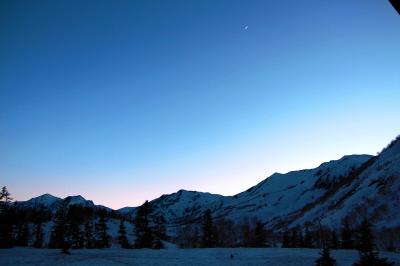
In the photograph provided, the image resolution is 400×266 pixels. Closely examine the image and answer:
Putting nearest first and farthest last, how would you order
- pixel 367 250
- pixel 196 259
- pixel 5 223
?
pixel 367 250, pixel 196 259, pixel 5 223

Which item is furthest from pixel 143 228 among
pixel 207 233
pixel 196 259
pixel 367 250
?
pixel 367 250

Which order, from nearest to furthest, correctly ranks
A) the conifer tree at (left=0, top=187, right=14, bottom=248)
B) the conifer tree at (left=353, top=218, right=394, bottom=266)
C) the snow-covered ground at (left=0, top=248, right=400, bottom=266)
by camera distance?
the conifer tree at (left=353, top=218, right=394, bottom=266) < the snow-covered ground at (left=0, top=248, right=400, bottom=266) < the conifer tree at (left=0, top=187, right=14, bottom=248)

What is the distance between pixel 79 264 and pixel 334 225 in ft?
471

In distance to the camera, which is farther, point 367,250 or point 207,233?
point 207,233

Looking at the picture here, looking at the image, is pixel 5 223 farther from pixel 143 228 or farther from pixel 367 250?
pixel 367 250

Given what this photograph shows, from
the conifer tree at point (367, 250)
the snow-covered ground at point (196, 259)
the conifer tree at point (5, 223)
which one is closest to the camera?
the conifer tree at point (367, 250)

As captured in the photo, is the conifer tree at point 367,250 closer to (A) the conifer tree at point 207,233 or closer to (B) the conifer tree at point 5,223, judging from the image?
(A) the conifer tree at point 207,233

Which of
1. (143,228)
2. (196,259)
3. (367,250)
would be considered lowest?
(196,259)

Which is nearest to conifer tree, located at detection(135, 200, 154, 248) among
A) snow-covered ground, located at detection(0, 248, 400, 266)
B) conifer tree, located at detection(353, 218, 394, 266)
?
snow-covered ground, located at detection(0, 248, 400, 266)

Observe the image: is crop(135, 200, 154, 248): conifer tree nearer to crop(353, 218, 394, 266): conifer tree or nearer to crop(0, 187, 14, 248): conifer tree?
crop(0, 187, 14, 248): conifer tree

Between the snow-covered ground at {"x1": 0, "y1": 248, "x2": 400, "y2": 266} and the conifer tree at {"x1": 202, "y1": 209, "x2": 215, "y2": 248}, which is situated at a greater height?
the conifer tree at {"x1": 202, "y1": 209, "x2": 215, "y2": 248}

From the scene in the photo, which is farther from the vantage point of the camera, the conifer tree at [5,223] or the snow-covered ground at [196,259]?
the conifer tree at [5,223]

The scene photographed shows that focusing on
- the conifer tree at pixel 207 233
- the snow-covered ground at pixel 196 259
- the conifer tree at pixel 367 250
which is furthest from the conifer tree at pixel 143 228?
the conifer tree at pixel 367 250

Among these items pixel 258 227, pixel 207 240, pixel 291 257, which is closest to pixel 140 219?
pixel 207 240
